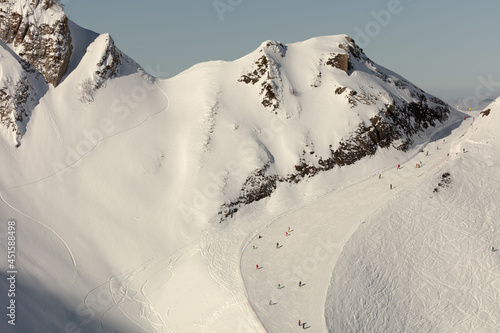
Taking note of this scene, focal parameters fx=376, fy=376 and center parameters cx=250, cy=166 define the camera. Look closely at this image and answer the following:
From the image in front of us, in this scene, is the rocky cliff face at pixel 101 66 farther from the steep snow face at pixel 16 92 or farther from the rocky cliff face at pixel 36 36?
the steep snow face at pixel 16 92

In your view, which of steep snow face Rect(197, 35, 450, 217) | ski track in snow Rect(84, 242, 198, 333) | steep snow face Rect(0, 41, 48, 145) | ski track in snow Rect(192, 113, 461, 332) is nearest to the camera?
ski track in snow Rect(192, 113, 461, 332)

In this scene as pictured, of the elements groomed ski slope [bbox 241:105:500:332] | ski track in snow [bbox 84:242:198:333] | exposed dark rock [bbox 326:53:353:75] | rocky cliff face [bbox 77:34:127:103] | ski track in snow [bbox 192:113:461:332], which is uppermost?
exposed dark rock [bbox 326:53:353:75]

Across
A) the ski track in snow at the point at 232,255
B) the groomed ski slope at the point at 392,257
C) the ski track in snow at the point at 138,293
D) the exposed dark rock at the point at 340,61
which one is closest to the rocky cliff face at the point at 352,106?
the exposed dark rock at the point at 340,61

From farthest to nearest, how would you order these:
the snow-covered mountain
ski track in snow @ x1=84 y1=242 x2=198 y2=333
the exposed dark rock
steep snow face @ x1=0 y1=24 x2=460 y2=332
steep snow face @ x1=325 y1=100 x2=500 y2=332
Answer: the exposed dark rock, steep snow face @ x1=0 y1=24 x2=460 y2=332, the snow-covered mountain, ski track in snow @ x1=84 y1=242 x2=198 y2=333, steep snow face @ x1=325 y1=100 x2=500 y2=332

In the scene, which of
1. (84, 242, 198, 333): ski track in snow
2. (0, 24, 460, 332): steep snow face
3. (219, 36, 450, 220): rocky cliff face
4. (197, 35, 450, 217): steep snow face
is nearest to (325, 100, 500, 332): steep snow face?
(0, 24, 460, 332): steep snow face

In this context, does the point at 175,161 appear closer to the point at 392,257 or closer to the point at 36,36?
the point at 36,36

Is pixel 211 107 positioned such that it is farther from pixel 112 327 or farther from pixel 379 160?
pixel 112 327

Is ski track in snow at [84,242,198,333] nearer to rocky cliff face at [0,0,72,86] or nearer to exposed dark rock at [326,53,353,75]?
rocky cliff face at [0,0,72,86]
